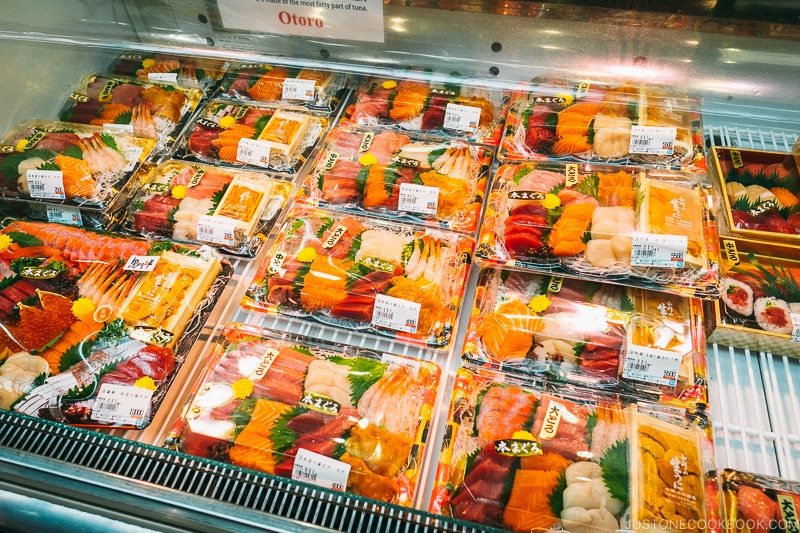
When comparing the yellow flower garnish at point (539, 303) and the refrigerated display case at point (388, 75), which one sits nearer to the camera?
the refrigerated display case at point (388, 75)

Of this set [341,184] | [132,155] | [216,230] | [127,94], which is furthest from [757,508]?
[127,94]

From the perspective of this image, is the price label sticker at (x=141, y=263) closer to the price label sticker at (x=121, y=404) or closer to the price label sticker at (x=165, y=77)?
the price label sticker at (x=121, y=404)

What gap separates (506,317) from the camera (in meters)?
2.05

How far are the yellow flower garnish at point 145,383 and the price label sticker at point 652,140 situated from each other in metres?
2.07

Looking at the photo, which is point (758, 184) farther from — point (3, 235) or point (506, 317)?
point (3, 235)

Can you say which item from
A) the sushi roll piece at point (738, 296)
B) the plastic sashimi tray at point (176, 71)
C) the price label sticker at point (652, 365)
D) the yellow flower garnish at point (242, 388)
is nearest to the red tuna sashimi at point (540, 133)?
the sushi roll piece at point (738, 296)

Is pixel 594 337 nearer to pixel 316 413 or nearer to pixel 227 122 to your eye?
pixel 316 413

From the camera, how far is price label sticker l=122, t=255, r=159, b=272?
7.14 ft

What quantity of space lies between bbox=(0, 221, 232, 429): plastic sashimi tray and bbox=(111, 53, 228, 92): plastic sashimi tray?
3.65ft

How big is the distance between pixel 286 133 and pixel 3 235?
1250 millimetres

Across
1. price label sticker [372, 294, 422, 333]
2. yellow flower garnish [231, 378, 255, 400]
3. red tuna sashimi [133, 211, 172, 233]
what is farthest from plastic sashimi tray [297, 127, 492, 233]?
yellow flower garnish [231, 378, 255, 400]

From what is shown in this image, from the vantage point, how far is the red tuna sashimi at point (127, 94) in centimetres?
289

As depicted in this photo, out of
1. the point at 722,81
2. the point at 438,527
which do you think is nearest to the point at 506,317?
the point at 438,527

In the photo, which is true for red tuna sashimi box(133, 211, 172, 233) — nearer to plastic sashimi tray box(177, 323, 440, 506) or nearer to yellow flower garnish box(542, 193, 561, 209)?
plastic sashimi tray box(177, 323, 440, 506)
